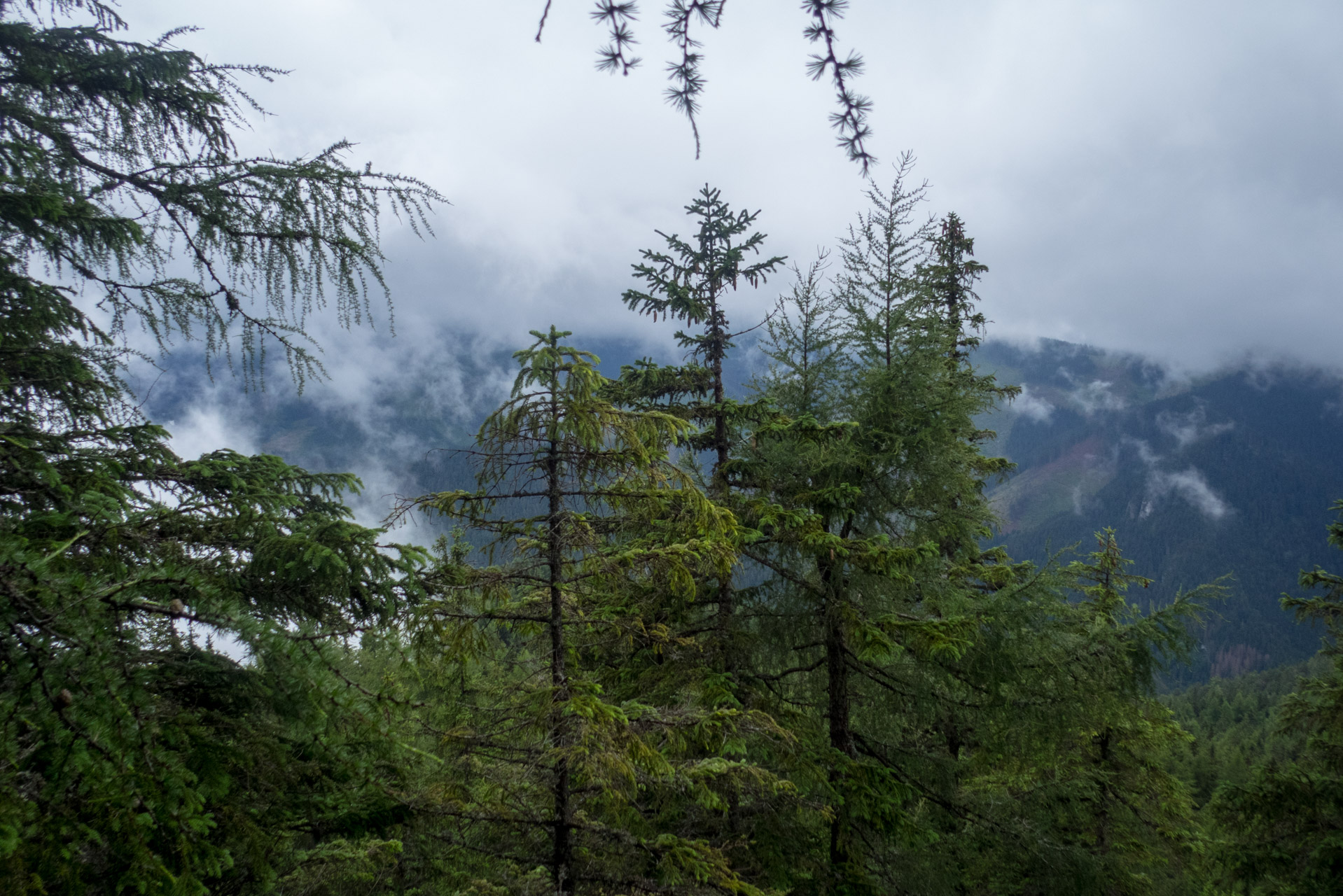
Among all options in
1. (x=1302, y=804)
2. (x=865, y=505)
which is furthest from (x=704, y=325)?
(x=1302, y=804)

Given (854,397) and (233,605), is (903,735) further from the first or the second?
(233,605)

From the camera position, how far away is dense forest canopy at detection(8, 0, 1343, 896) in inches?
86.5

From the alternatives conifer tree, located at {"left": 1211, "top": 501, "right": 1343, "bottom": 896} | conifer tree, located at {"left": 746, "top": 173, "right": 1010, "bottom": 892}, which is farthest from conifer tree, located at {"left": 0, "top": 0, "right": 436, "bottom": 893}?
conifer tree, located at {"left": 1211, "top": 501, "right": 1343, "bottom": 896}

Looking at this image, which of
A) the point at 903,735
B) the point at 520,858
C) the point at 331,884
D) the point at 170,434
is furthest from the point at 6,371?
the point at 903,735

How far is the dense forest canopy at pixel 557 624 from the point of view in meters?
2.20

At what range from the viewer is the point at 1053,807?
34.9 ft

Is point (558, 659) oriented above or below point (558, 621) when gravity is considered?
below

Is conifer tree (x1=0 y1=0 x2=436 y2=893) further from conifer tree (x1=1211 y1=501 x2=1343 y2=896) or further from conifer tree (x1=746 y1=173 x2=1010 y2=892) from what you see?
conifer tree (x1=1211 y1=501 x2=1343 y2=896)

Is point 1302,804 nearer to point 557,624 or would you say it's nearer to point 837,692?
point 837,692

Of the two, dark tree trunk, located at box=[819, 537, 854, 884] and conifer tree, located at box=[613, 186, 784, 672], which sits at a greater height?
conifer tree, located at box=[613, 186, 784, 672]

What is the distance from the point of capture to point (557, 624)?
5004 mm

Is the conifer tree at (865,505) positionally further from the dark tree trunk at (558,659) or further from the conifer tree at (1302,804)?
the conifer tree at (1302,804)

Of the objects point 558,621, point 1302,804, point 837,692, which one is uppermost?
point 558,621

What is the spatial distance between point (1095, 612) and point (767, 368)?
26.9 ft
